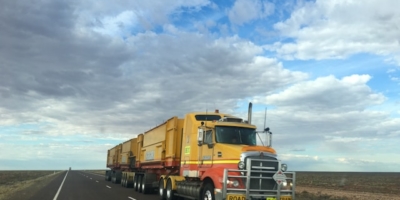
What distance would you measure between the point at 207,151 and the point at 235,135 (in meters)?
1.29

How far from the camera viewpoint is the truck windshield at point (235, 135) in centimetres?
1511

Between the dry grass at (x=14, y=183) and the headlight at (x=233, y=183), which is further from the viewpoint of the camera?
the dry grass at (x=14, y=183)

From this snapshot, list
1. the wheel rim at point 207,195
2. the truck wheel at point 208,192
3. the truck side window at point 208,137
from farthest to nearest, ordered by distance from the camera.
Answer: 1. the truck side window at point 208,137
2. the wheel rim at point 207,195
3. the truck wheel at point 208,192

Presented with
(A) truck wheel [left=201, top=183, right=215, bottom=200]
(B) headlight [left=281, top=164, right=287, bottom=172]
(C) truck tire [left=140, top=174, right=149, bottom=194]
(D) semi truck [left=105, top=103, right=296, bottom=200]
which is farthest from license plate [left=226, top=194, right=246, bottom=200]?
(C) truck tire [left=140, top=174, right=149, bottom=194]

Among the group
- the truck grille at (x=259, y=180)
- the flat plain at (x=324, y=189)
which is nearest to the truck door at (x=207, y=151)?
the truck grille at (x=259, y=180)

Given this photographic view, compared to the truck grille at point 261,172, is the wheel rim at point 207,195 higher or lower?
lower

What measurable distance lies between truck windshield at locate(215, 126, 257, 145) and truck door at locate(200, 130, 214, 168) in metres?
0.39

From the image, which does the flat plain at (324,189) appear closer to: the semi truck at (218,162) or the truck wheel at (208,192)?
the semi truck at (218,162)

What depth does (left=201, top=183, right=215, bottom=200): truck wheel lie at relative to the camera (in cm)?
1429

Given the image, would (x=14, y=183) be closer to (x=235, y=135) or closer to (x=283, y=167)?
(x=235, y=135)

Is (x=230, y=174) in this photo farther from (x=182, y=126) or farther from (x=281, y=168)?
(x=182, y=126)

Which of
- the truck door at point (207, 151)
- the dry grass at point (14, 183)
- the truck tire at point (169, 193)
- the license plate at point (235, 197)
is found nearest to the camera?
the license plate at point (235, 197)

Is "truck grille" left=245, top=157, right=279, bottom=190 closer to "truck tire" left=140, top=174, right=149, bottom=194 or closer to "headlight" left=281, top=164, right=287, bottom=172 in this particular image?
"headlight" left=281, top=164, right=287, bottom=172

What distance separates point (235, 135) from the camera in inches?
602
